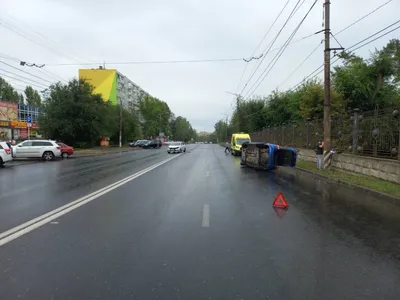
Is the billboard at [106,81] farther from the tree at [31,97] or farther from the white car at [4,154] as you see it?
the white car at [4,154]

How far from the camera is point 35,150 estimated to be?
29.5 meters

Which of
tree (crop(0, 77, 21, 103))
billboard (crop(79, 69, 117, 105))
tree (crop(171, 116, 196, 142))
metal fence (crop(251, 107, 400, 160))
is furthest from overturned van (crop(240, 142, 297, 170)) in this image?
tree (crop(171, 116, 196, 142))

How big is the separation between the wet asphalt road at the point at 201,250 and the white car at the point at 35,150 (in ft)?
69.0

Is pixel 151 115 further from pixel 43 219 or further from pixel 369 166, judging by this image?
pixel 43 219

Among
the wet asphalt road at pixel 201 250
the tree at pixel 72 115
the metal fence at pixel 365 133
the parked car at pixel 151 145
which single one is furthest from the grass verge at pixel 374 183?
the parked car at pixel 151 145

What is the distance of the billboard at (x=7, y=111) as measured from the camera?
57344mm

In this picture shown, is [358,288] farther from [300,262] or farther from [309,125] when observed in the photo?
[309,125]

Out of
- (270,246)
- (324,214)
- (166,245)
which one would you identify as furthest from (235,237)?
(324,214)

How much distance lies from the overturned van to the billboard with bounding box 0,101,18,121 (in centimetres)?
4913

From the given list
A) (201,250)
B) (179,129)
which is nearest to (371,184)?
(201,250)

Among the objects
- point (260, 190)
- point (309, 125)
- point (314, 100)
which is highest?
point (314, 100)

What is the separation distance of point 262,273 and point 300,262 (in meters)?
0.71

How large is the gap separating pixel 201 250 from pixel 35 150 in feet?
90.0

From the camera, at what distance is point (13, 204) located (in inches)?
361
